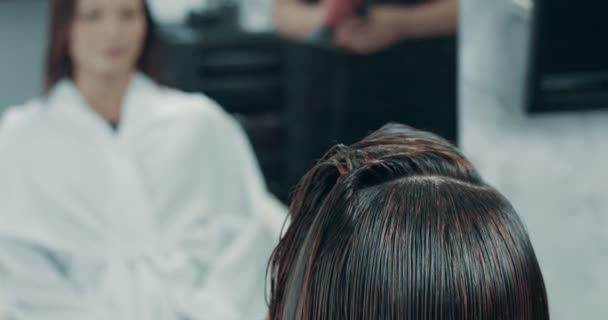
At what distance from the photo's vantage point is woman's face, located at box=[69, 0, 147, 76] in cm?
122

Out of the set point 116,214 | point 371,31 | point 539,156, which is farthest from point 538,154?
point 116,214

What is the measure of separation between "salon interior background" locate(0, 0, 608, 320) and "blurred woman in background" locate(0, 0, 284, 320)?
608mm

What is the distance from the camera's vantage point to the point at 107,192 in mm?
1236

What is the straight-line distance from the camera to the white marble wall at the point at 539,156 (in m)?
1.55

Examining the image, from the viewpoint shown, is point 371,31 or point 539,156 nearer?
point 371,31

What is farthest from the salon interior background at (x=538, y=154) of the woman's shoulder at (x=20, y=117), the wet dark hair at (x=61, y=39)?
the woman's shoulder at (x=20, y=117)

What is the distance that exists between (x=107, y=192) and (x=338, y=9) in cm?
55

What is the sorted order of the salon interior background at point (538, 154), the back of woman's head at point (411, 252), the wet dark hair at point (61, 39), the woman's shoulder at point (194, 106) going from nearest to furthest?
1. the back of woman's head at point (411, 252)
2. the wet dark hair at point (61, 39)
3. the woman's shoulder at point (194, 106)
4. the salon interior background at point (538, 154)

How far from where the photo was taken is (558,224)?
1667 mm

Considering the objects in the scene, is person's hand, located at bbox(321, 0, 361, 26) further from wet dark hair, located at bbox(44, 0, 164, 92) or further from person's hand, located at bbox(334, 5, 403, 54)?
wet dark hair, located at bbox(44, 0, 164, 92)

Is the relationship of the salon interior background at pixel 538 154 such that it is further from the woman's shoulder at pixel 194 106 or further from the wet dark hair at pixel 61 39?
the wet dark hair at pixel 61 39

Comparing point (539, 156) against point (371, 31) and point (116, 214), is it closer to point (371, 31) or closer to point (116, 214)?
point (371, 31)

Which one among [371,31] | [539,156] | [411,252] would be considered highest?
[371,31]

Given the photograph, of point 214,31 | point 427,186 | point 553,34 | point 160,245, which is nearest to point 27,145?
point 160,245
